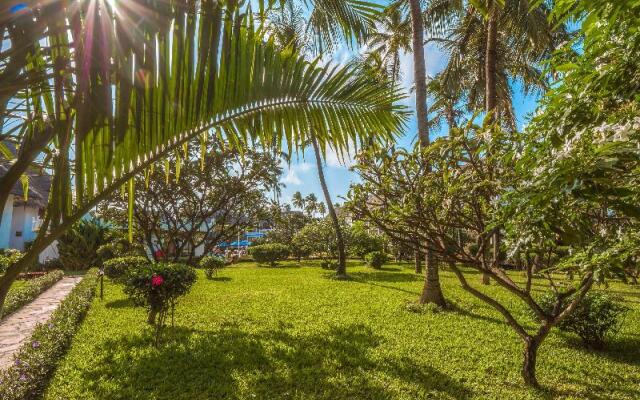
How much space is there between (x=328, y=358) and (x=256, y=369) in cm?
118

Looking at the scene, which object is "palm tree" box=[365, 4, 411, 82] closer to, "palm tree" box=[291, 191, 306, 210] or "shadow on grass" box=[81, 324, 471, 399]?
"shadow on grass" box=[81, 324, 471, 399]

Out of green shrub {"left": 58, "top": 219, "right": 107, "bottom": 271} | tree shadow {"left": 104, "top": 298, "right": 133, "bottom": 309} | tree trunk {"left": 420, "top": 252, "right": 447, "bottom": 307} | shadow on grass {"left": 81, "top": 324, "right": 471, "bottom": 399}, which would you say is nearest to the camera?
shadow on grass {"left": 81, "top": 324, "right": 471, "bottom": 399}

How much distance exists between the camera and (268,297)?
1151 cm

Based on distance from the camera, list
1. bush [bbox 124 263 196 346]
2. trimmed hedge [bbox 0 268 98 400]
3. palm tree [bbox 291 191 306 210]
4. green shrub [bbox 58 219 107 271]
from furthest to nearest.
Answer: palm tree [bbox 291 191 306 210]
green shrub [bbox 58 219 107 271]
bush [bbox 124 263 196 346]
trimmed hedge [bbox 0 268 98 400]

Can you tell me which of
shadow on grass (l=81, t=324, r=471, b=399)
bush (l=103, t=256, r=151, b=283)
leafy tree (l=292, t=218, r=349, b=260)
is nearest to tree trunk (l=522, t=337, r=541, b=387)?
shadow on grass (l=81, t=324, r=471, b=399)

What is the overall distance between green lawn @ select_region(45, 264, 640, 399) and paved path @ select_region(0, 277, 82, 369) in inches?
36.0

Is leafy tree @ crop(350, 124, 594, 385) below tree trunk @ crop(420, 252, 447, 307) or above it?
above

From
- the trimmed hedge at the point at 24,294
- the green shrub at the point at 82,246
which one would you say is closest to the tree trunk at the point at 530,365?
the trimmed hedge at the point at 24,294

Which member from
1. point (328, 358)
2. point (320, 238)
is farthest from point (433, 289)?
point (320, 238)

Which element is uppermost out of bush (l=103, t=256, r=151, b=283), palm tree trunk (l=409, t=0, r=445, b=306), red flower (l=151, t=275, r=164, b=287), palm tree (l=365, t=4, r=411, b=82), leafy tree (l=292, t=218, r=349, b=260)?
palm tree (l=365, t=4, r=411, b=82)

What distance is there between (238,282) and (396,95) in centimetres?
1397

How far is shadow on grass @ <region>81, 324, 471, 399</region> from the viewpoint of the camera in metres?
4.64

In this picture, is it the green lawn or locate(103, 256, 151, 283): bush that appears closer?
the green lawn

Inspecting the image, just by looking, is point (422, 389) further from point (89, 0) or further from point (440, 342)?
point (89, 0)
